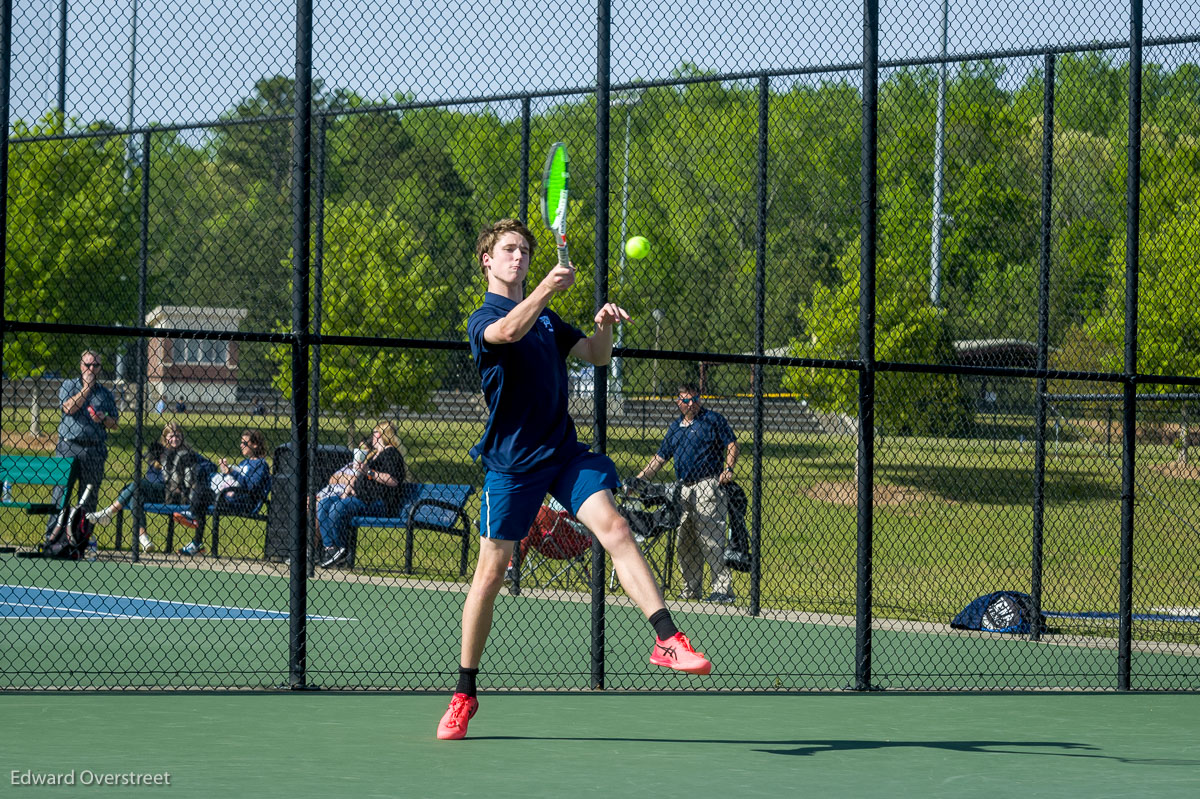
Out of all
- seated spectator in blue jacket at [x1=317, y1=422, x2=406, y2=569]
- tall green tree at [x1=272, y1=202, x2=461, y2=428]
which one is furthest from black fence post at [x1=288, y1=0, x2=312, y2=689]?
tall green tree at [x1=272, y1=202, x2=461, y2=428]

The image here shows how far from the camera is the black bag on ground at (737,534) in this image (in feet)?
34.9

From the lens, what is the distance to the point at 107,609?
9.75 metres

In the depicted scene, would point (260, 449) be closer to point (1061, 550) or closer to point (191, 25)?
point (191, 25)

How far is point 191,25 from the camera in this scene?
24.8 ft

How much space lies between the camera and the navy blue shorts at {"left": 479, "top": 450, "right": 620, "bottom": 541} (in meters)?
5.42

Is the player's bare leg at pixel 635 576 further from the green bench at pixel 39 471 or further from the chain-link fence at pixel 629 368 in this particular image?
the green bench at pixel 39 471

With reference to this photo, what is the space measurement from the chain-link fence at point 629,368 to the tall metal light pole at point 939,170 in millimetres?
108

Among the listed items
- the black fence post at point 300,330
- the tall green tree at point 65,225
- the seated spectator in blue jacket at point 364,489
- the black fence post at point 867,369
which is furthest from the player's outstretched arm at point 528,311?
the tall green tree at point 65,225
